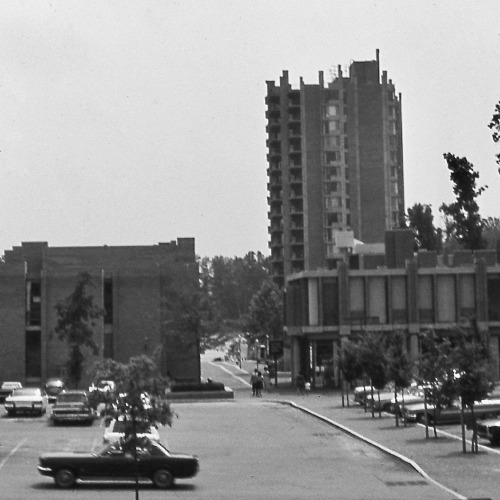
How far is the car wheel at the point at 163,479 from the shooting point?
100 feet

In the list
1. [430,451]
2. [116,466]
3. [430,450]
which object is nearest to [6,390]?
[430,450]

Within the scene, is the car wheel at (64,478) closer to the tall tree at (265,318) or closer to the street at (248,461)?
the street at (248,461)

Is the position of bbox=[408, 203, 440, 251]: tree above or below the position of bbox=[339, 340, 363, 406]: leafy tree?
above

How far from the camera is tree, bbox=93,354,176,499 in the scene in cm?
2769

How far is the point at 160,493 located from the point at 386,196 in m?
121

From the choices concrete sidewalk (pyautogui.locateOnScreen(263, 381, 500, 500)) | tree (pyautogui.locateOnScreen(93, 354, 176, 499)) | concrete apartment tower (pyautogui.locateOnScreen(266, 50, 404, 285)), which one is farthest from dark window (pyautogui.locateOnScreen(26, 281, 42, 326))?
tree (pyautogui.locateOnScreen(93, 354, 176, 499))

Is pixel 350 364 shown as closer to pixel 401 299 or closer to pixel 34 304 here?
pixel 401 299

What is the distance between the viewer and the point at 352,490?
30.3 metres

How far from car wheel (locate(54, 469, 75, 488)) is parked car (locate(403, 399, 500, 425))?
19.2m

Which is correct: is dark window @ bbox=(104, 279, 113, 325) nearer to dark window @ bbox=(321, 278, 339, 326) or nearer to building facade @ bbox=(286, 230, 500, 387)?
building facade @ bbox=(286, 230, 500, 387)

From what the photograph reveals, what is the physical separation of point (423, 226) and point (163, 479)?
109526 millimetres

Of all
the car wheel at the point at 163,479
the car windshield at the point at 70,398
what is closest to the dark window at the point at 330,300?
the car windshield at the point at 70,398

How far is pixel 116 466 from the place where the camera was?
3045 centimetres

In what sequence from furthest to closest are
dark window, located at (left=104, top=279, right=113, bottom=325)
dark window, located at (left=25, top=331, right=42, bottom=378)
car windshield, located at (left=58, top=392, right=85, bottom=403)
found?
dark window, located at (left=104, top=279, right=113, bottom=325) < dark window, located at (left=25, top=331, right=42, bottom=378) < car windshield, located at (left=58, top=392, right=85, bottom=403)
